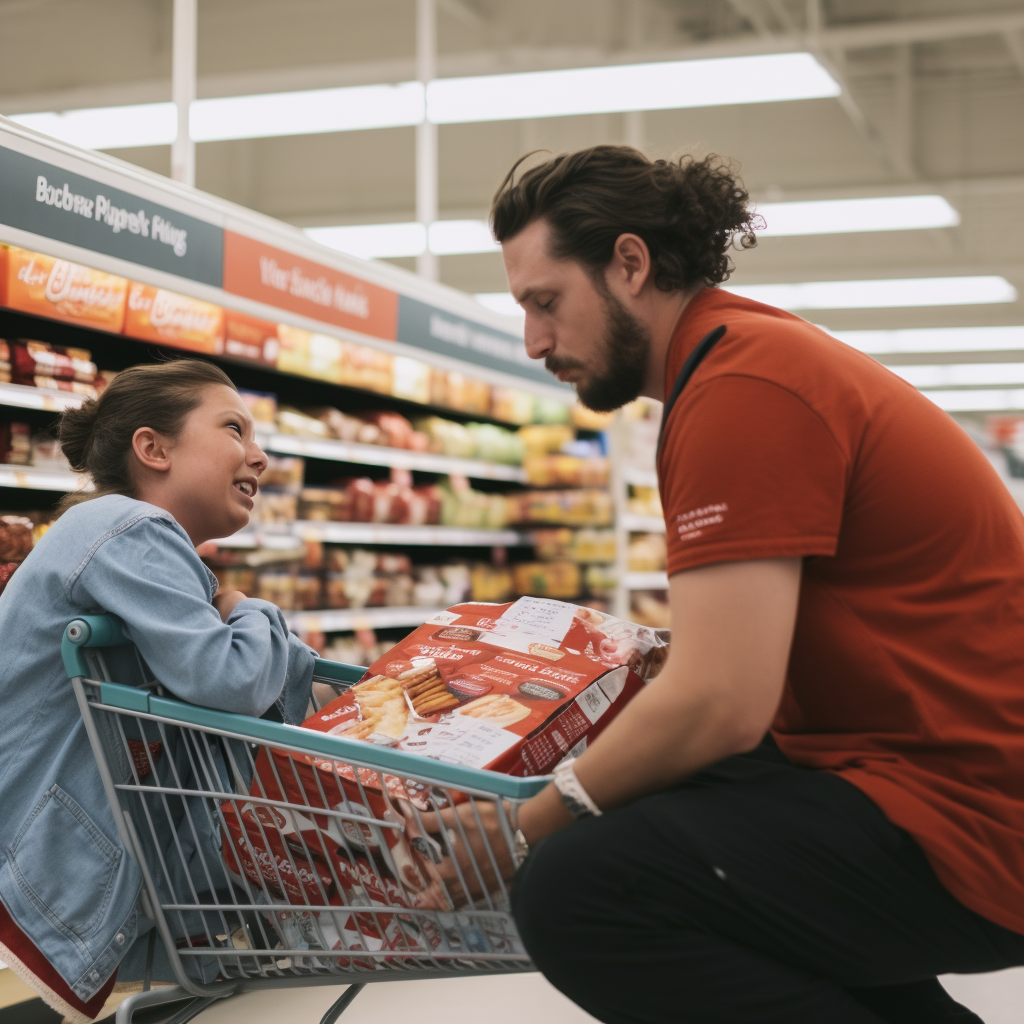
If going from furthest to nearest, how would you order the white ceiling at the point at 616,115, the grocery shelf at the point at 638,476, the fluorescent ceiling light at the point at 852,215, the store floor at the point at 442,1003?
1. the fluorescent ceiling light at the point at 852,215
2. the white ceiling at the point at 616,115
3. the grocery shelf at the point at 638,476
4. the store floor at the point at 442,1003

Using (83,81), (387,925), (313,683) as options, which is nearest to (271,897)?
(387,925)

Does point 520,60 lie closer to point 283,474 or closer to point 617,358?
point 283,474

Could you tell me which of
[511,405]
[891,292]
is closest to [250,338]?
[511,405]

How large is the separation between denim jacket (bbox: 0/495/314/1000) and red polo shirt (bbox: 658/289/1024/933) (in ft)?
2.27

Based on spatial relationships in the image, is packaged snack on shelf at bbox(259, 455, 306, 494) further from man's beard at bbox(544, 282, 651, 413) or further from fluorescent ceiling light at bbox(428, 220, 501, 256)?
fluorescent ceiling light at bbox(428, 220, 501, 256)

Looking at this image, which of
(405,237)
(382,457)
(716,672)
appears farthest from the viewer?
(405,237)

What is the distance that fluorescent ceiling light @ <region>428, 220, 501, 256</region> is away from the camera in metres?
11.8

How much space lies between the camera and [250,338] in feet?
13.7

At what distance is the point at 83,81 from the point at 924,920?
10.2 m

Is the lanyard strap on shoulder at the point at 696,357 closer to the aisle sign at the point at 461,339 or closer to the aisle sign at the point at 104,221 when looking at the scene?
the aisle sign at the point at 104,221

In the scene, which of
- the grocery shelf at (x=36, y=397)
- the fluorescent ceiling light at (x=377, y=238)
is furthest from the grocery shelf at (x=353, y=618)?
the fluorescent ceiling light at (x=377, y=238)

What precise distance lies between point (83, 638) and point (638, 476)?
5823mm

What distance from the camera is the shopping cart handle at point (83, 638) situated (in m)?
1.53

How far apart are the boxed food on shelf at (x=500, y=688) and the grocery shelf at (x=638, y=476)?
5358mm
